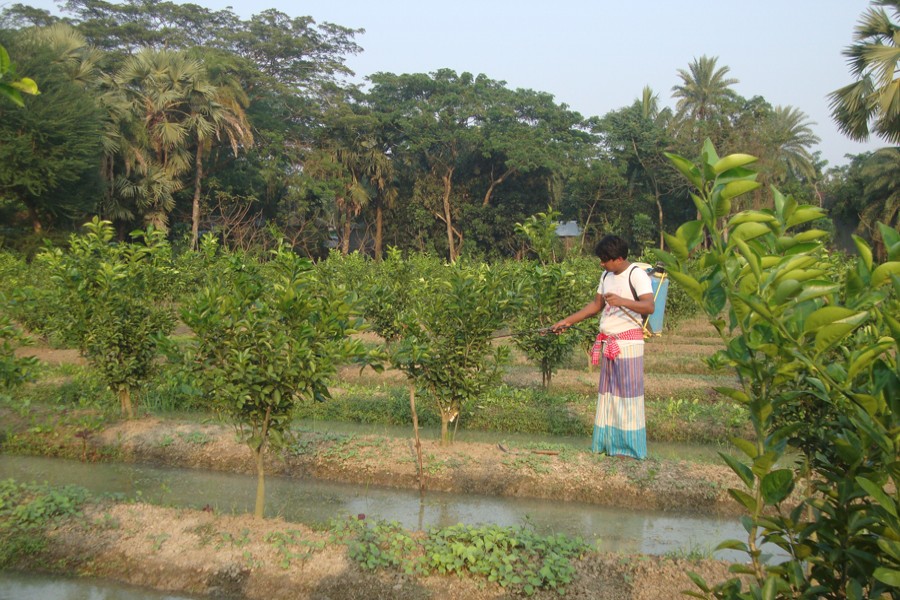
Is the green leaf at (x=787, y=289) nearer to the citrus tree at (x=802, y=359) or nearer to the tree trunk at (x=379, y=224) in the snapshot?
the citrus tree at (x=802, y=359)

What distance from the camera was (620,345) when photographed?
689 centimetres

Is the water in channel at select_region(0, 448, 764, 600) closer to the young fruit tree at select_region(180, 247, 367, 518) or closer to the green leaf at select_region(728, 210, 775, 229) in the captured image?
the young fruit tree at select_region(180, 247, 367, 518)

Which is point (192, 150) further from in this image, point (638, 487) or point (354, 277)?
point (638, 487)

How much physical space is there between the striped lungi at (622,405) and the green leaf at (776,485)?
16.3 ft

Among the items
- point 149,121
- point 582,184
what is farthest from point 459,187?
point 149,121

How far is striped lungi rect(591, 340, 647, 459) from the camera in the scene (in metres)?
6.89

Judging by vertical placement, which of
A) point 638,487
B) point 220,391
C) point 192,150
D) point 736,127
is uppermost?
point 736,127

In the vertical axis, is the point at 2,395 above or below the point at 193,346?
below

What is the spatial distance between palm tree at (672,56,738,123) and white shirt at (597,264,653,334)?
1448 inches

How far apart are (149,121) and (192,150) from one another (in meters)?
3.11

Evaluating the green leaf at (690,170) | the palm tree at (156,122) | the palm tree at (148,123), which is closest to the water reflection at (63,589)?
the green leaf at (690,170)

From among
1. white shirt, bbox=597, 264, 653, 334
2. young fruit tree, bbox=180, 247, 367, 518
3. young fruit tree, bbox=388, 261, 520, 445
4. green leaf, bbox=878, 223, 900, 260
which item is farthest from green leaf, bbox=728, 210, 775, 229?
young fruit tree, bbox=388, 261, 520, 445

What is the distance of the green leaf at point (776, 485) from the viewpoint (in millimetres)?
1879

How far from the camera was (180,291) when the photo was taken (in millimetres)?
16766
